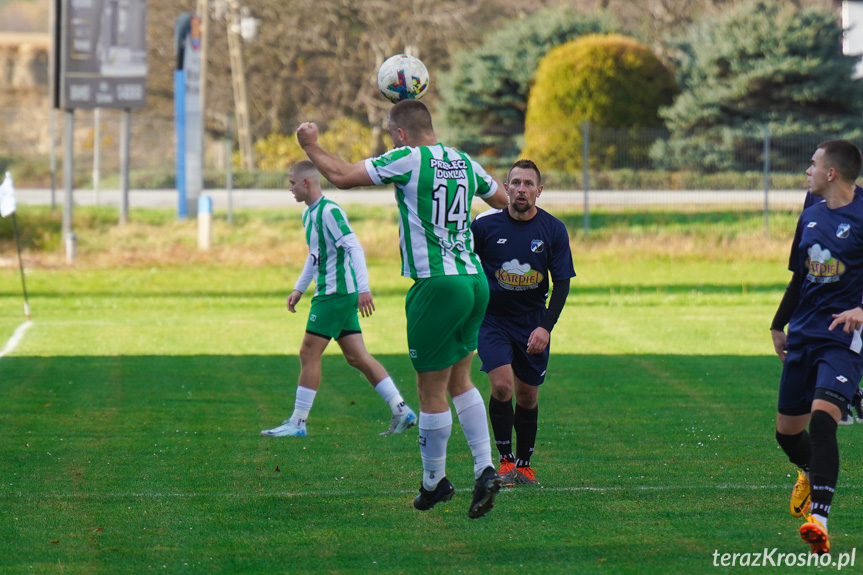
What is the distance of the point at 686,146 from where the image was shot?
32062 mm

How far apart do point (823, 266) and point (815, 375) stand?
550mm

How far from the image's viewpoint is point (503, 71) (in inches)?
1551

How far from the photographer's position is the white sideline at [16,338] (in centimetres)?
1417

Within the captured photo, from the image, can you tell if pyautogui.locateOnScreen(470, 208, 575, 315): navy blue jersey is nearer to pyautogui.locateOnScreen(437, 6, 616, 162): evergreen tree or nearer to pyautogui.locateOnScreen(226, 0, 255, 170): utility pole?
pyautogui.locateOnScreen(437, 6, 616, 162): evergreen tree

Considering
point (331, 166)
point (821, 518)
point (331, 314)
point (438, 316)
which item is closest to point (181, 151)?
point (331, 314)

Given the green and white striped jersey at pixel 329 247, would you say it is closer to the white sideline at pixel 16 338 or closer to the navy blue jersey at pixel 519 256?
the navy blue jersey at pixel 519 256

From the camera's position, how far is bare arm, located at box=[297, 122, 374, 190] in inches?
219

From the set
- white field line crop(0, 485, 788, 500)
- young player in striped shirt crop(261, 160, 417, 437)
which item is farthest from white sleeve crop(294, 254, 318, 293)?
white field line crop(0, 485, 788, 500)

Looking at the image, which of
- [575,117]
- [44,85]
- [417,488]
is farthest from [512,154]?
[44,85]

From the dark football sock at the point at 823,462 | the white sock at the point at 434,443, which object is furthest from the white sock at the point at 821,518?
the white sock at the point at 434,443

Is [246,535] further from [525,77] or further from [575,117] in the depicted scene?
[525,77]

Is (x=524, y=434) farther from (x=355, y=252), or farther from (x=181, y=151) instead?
(x=181, y=151)

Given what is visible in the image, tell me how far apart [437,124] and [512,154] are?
696 centimetres

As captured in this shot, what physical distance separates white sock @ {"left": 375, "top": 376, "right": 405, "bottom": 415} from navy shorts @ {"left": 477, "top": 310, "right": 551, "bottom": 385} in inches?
80.5
